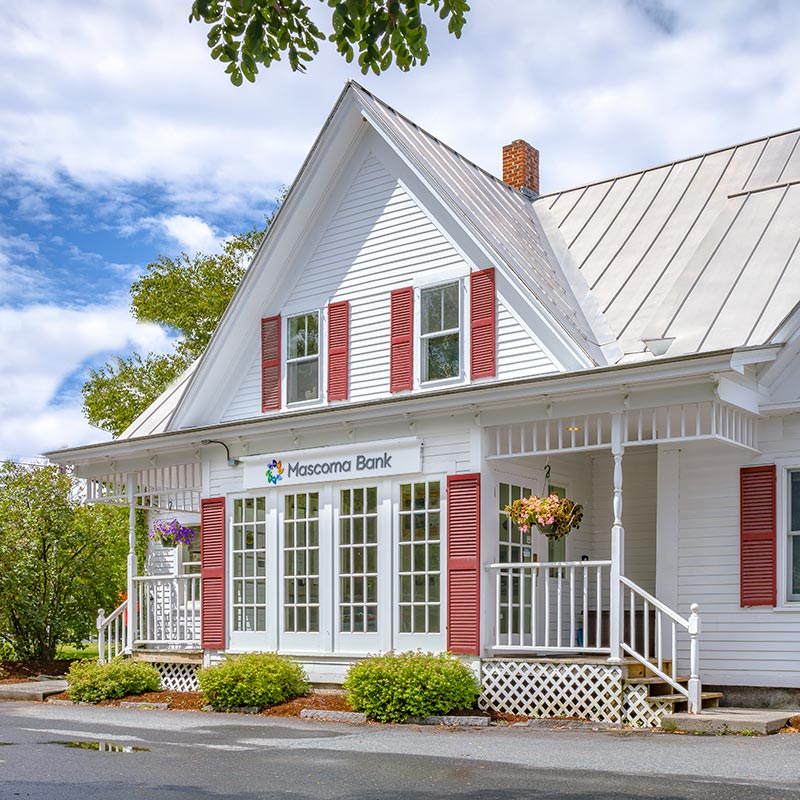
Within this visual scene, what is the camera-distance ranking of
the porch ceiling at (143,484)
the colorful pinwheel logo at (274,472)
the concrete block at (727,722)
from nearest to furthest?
the concrete block at (727,722)
the colorful pinwheel logo at (274,472)
the porch ceiling at (143,484)

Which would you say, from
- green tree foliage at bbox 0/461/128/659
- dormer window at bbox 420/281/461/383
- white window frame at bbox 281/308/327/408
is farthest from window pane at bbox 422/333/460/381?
green tree foliage at bbox 0/461/128/659

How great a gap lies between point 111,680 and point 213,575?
2.08 meters

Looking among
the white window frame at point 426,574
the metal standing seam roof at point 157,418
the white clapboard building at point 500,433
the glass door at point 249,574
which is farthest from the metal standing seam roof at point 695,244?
the metal standing seam roof at point 157,418

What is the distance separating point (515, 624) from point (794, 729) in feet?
13.1

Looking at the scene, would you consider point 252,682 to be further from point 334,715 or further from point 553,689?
point 553,689

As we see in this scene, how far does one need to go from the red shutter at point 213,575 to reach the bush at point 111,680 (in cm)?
95

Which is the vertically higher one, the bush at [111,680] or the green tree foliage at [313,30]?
the green tree foliage at [313,30]

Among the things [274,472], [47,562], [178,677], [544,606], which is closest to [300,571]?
[274,472]

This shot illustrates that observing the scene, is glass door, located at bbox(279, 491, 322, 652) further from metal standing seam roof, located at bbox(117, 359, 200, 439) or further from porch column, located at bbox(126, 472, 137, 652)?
metal standing seam roof, located at bbox(117, 359, 200, 439)

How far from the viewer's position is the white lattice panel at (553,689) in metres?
13.4

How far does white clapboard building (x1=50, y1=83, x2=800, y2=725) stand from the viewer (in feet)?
45.6

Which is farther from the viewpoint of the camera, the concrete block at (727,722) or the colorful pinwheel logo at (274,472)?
the colorful pinwheel logo at (274,472)

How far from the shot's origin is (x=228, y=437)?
17.7 m

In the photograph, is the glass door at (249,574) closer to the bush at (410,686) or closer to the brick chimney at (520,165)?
the bush at (410,686)
